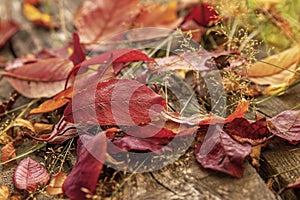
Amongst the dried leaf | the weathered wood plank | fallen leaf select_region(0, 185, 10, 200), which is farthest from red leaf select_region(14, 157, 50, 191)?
the dried leaf

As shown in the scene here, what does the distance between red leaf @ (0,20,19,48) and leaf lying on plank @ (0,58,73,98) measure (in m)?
0.28

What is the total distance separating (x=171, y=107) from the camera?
0.96 meters

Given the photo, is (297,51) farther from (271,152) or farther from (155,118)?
(155,118)

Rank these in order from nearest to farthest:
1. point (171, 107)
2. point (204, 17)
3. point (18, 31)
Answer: point (171, 107), point (204, 17), point (18, 31)

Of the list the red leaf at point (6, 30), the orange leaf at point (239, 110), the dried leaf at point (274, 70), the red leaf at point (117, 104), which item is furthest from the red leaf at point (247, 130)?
the red leaf at point (6, 30)

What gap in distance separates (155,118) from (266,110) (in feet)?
0.88

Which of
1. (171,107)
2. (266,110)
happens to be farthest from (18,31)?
(266,110)

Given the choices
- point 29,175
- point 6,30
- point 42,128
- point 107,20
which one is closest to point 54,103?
point 42,128

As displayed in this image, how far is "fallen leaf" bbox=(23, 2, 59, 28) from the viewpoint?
1467mm

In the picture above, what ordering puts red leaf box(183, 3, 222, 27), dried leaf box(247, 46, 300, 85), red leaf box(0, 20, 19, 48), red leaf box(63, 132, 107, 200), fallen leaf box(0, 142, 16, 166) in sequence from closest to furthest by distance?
red leaf box(63, 132, 107, 200), fallen leaf box(0, 142, 16, 166), dried leaf box(247, 46, 300, 85), red leaf box(183, 3, 222, 27), red leaf box(0, 20, 19, 48)

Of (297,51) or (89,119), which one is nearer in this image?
(89,119)

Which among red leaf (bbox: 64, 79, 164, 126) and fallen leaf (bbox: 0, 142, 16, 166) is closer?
red leaf (bbox: 64, 79, 164, 126)

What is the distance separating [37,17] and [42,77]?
42cm

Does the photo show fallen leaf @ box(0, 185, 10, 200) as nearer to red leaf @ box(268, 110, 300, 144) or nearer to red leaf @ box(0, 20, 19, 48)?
red leaf @ box(268, 110, 300, 144)
